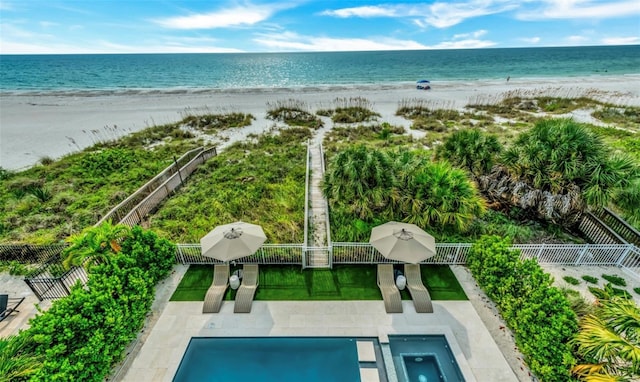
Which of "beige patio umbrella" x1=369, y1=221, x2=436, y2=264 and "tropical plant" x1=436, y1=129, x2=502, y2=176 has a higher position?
"tropical plant" x1=436, y1=129, x2=502, y2=176

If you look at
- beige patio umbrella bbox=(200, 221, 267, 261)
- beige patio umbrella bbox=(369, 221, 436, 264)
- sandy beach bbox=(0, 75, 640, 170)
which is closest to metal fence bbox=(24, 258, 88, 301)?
beige patio umbrella bbox=(200, 221, 267, 261)

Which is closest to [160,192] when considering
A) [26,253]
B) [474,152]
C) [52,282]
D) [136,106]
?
[26,253]

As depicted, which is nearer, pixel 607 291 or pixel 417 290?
pixel 607 291

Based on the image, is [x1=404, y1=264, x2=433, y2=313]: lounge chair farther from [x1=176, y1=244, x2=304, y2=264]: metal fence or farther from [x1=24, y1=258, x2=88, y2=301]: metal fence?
[x1=24, y1=258, x2=88, y2=301]: metal fence

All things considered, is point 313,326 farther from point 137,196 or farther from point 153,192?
point 137,196

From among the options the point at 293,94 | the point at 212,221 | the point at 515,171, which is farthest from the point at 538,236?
the point at 293,94

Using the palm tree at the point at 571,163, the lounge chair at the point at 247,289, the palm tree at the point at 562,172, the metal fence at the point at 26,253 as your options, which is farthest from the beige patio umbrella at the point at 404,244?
the metal fence at the point at 26,253

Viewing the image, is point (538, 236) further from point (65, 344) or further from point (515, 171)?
point (65, 344)

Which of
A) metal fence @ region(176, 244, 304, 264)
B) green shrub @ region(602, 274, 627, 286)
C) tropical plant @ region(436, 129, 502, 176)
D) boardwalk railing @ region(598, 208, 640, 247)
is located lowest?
green shrub @ region(602, 274, 627, 286)
